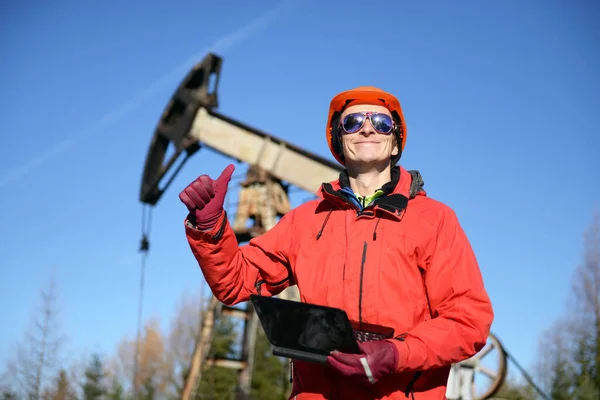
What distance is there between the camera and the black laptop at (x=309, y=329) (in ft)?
7.97

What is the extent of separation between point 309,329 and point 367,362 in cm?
22

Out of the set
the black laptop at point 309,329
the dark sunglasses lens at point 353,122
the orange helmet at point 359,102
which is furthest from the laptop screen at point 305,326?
the orange helmet at point 359,102

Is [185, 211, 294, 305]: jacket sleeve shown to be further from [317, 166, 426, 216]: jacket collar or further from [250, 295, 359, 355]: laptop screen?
[250, 295, 359, 355]: laptop screen

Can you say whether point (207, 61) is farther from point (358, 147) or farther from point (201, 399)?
point (358, 147)

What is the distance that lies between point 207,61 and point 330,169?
140 inches

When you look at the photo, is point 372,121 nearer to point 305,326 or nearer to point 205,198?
point 205,198

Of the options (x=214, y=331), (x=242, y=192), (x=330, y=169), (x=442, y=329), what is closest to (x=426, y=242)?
(x=442, y=329)

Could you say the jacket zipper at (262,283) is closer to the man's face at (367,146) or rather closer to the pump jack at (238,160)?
the man's face at (367,146)

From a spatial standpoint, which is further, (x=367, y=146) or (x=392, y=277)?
(x=367, y=146)

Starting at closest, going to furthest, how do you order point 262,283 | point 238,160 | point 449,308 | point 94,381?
1. point 449,308
2. point 262,283
3. point 238,160
4. point 94,381

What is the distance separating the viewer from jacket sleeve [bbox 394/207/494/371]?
2.56 metres

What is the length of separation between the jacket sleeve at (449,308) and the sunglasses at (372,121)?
1.42ft

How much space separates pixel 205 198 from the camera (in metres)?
2.90

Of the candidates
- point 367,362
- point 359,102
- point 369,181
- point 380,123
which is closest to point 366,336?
point 367,362
